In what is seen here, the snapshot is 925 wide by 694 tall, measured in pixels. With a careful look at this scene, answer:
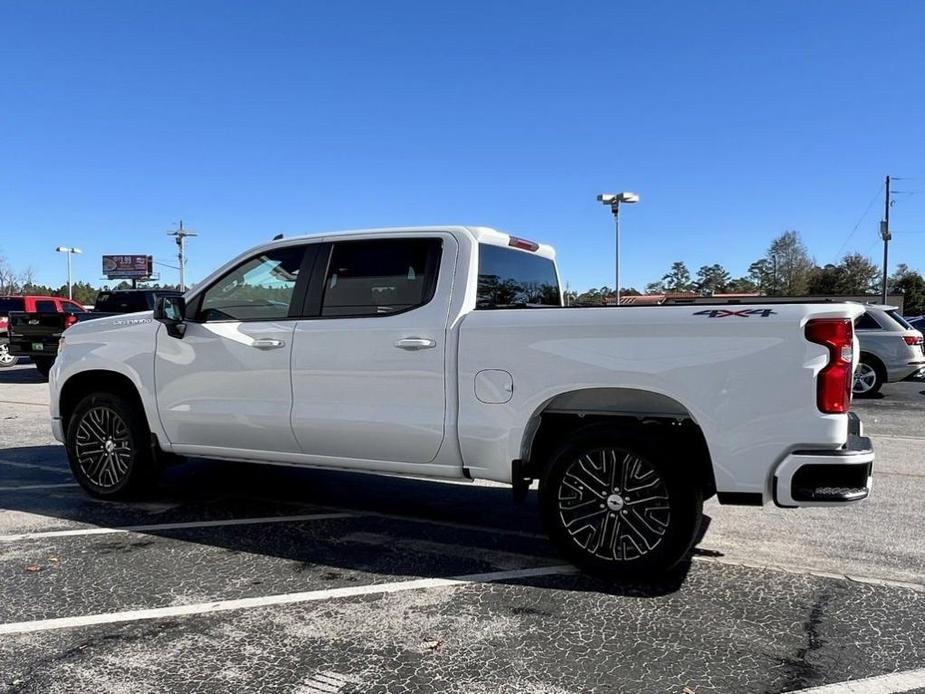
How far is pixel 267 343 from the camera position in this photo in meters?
4.64

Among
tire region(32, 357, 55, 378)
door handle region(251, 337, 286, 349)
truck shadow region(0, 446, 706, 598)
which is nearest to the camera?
truck shadow region(0, 446, 706, 598)

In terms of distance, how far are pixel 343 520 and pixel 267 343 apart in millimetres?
1389

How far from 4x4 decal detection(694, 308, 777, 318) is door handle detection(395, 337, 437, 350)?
1.51 metres

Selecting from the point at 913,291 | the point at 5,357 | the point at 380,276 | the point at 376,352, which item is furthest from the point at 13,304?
the point at 913,291

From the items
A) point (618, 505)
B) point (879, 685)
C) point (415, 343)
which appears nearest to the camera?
point (879, 685)

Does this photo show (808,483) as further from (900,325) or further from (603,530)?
(900,325)

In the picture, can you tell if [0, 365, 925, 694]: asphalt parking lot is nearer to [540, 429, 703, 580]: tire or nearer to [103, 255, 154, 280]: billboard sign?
[540, 429, 703, 580]: tire

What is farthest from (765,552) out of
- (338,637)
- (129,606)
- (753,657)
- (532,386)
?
(129,606)

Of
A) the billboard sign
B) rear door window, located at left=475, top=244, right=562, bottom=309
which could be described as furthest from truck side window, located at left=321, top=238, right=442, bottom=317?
the billboard sign

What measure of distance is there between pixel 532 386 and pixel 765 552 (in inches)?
75.4

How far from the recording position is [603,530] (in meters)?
3.84

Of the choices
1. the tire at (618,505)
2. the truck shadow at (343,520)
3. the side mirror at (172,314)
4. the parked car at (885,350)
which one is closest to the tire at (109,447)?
the truck shadow at (343,520)

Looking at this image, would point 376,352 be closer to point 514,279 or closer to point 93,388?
point 514,279

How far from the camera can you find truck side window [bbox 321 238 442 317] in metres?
4.34
